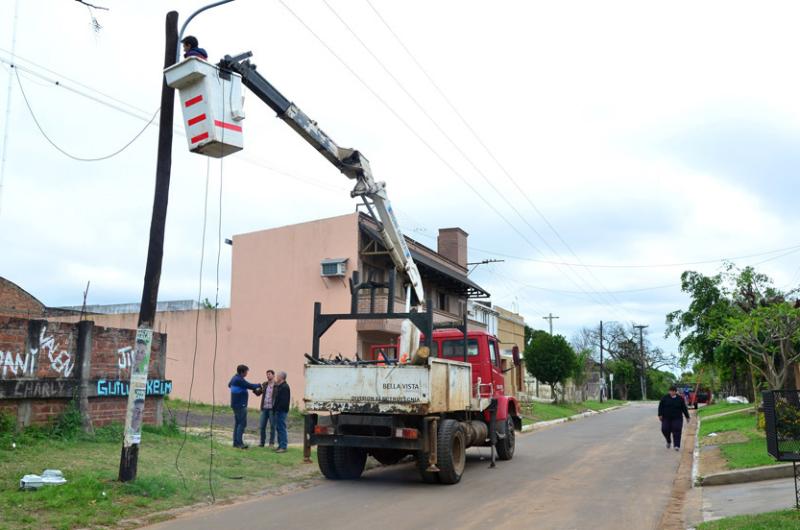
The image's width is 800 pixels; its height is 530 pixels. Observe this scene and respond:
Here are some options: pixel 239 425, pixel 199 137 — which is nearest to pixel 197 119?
pixel 199 137

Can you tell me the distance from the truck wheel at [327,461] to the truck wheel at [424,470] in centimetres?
156

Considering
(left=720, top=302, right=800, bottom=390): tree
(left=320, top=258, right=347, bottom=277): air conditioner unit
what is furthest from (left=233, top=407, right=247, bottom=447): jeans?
(left=720, top=302, right=800, bottom=390): tree

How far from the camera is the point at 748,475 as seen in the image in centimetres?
1107

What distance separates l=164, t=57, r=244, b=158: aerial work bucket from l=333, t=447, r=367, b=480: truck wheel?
5.57 m

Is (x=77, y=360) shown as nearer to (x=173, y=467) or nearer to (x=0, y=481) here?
(x=173, y=467)

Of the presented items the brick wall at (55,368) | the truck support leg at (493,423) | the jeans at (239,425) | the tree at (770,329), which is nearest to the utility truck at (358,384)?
the truck support leg at (493,423)

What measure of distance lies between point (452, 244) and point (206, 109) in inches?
1265

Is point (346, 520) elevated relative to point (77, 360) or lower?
lower

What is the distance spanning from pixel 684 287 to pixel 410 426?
995 inches

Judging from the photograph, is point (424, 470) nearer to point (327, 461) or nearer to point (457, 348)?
point (327, 461)

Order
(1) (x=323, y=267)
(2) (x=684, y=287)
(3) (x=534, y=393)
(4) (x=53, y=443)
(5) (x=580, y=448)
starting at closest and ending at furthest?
(4) (x=53, y=443)
(5) (x=580, y=448)
(1) (x=323, y=267)
(2) (x=684, y=287)
(3) (x=534, y=393)

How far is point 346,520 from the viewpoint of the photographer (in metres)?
8.41

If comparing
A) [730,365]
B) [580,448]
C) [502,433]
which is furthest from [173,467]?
[730,365]

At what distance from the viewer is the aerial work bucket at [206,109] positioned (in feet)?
29.7
